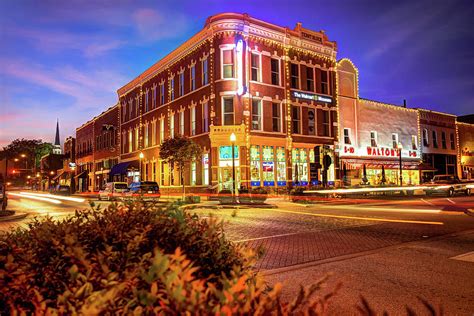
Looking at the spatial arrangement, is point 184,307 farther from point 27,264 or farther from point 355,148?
point 355,148

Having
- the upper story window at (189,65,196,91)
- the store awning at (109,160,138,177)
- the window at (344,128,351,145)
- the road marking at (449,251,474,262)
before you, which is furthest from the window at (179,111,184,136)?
the road marking at (449,251,474,262)

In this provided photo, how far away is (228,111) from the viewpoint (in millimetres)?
30562

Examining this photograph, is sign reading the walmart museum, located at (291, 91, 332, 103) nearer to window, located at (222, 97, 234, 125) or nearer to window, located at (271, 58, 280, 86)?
window, located at (271, 58, 280, 86)

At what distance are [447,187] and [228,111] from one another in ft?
67.8

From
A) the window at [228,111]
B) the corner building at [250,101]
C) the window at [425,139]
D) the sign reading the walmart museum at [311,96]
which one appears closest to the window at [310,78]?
the corner building at [250,101]

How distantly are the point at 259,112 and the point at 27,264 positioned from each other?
1150 inches

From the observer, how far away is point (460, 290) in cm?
571

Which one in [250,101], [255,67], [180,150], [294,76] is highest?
[255,67]

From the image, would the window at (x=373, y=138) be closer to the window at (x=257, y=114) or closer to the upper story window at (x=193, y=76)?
the window at (x=257, y=114)

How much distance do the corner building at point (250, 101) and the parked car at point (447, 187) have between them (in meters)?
8.72

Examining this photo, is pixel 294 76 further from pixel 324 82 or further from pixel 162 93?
pixel 162 93

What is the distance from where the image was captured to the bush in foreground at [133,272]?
Answer: 81.7 inches

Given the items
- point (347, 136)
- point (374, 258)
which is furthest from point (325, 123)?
point (374, 258)

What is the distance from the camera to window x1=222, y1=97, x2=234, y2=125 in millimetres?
30422
